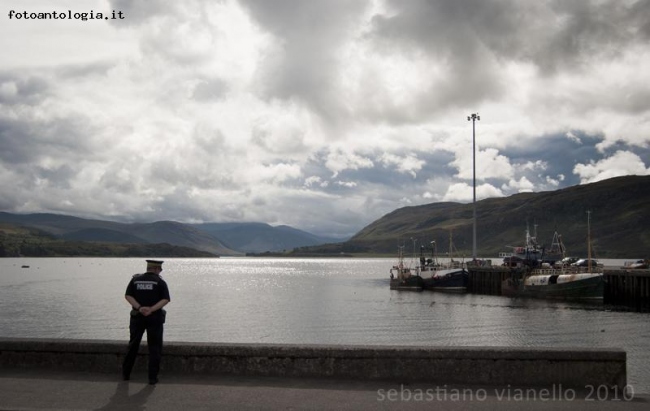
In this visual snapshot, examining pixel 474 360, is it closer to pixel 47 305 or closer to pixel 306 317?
pixel 306 317

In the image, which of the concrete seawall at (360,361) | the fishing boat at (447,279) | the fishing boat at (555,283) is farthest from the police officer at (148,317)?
the fishing boat at (447,279)

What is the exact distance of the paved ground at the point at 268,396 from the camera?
957 centimetres

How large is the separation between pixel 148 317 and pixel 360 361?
4.20 metres

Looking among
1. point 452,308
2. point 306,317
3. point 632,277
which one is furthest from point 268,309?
point 632,277

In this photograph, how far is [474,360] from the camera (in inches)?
432

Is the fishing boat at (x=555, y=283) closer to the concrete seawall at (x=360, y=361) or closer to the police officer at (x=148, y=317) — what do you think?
the concrete seawall at (x=360, y=361)

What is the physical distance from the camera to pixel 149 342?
11.2 meters

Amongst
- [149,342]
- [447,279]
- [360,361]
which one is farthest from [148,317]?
[447,279]

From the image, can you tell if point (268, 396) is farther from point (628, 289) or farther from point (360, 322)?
point (628, 289)

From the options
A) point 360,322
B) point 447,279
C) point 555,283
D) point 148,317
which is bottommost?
point 360,322

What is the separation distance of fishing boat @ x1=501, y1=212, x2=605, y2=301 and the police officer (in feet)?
258

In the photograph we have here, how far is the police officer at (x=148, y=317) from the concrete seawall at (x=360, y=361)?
0.49 meters

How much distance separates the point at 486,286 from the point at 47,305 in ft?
233

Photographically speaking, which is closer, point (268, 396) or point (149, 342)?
point (268, 396)
